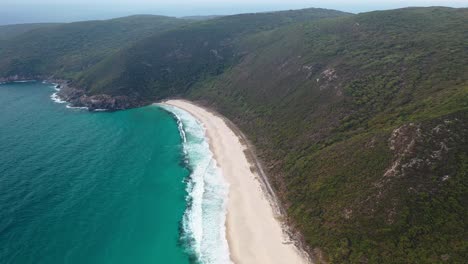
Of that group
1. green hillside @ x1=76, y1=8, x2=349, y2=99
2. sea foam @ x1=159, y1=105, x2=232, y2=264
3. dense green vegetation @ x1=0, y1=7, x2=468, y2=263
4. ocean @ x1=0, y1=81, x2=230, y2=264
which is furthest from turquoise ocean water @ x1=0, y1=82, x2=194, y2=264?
green hillside @ x1=76, y1=8, x2=349, y2=99

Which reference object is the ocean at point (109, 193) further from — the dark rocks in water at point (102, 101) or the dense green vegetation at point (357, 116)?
the dense green vegetation at point (357, 116)

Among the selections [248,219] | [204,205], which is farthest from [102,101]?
[248,219]

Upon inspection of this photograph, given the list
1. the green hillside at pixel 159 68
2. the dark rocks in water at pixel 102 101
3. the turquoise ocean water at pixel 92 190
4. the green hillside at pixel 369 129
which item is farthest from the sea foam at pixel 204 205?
the green hillside at pixel 159 68

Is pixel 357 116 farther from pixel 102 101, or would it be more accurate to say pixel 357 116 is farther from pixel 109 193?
pixel 102 101

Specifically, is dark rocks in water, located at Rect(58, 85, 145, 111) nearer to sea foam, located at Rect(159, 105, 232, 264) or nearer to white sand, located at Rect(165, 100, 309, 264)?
sea foam, located at Rect(159, 105, 232, 264)

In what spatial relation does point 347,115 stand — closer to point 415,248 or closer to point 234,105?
point 415,248

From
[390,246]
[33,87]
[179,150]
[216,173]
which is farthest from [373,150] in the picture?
[33,87]
